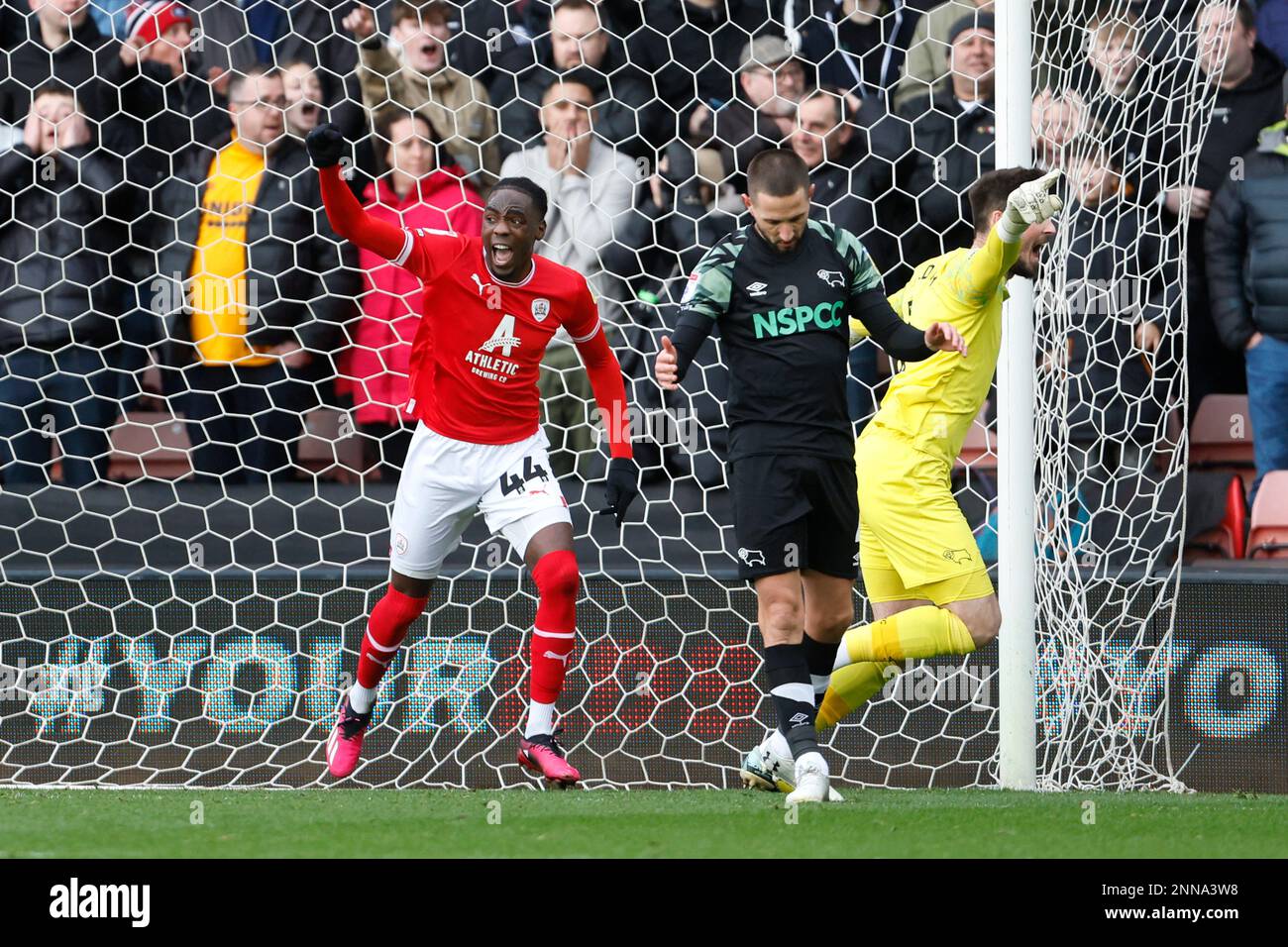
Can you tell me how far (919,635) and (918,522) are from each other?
0.34m

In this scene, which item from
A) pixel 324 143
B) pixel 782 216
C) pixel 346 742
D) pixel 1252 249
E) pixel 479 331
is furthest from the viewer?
pixel 1252 249

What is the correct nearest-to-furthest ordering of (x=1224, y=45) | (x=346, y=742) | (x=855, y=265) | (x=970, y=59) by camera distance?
(x=855, y=265), (x=346, y=742), (x=1224, y=45), (x=970, y=59)

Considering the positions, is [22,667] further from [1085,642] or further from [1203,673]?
[1203,673]

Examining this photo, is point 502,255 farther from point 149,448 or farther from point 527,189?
point 149,448

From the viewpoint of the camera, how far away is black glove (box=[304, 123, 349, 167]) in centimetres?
481

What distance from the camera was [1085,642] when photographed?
6.10 m

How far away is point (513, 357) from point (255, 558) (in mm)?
1871

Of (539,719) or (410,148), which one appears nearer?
(539,719)

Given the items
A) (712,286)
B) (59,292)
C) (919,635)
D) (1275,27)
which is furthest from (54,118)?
(1275,27)

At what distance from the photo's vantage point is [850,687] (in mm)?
5441

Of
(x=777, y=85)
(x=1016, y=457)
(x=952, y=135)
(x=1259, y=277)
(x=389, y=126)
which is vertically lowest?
(x=1016, y=457)

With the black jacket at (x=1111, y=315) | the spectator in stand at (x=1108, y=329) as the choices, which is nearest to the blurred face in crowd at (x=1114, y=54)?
the spectator in stand at (x=1108, y=329)

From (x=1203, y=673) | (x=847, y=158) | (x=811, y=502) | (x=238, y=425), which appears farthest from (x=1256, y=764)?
(x=238, y=425)

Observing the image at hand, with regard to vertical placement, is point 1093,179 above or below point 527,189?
above
